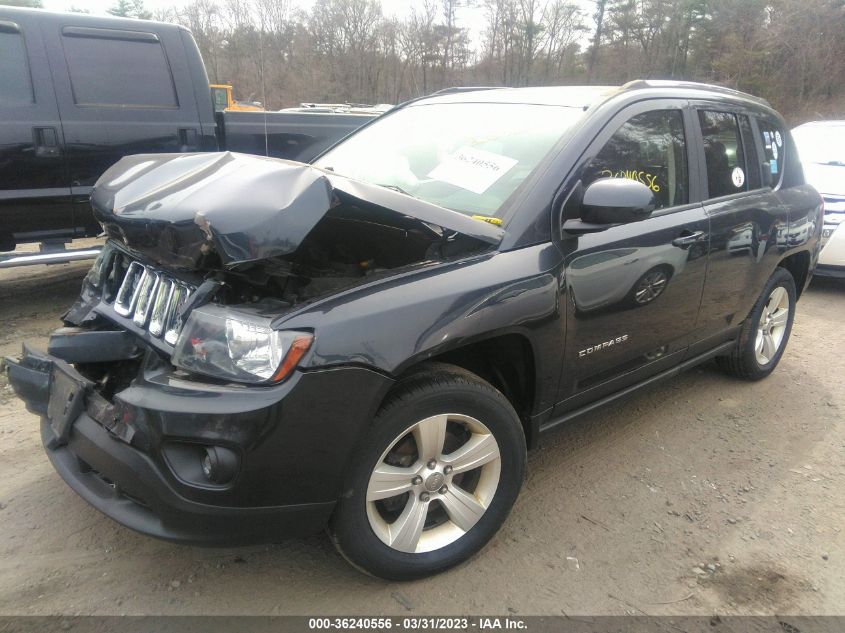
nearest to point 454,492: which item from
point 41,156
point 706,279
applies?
point 706,279

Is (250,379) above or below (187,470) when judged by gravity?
above

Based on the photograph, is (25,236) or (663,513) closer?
(663,513)

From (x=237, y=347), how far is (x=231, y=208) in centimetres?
42

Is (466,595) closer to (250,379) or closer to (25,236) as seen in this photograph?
(250,379)

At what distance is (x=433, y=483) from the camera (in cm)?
228

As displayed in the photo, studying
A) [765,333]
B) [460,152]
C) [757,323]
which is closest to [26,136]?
[460,152]

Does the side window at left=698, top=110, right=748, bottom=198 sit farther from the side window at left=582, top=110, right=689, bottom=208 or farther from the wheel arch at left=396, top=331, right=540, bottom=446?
the wheel arch at left=396, top=331, right=540, bottom=446

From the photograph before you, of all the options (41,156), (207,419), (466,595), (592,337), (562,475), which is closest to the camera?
(207,419)

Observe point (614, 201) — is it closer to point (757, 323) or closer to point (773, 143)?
point (757, 323)

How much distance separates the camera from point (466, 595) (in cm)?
230

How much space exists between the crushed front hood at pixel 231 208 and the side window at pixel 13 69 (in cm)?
327

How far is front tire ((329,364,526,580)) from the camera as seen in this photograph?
2096 mm

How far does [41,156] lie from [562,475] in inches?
180

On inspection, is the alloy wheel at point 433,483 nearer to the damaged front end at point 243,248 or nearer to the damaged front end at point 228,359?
the damaged front end at point 228,359
